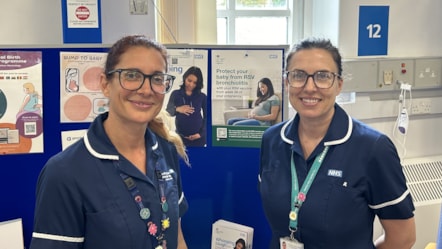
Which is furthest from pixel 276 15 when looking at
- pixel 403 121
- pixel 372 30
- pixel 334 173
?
pixel 334 173

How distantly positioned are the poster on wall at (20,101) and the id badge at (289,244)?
109cm

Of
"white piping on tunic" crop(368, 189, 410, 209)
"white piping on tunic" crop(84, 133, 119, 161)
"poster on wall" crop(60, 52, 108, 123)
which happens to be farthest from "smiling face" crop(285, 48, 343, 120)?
"poster on wall" crop(60, 52, 108, 123)

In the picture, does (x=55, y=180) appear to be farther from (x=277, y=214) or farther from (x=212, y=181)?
(x=212, y=181)

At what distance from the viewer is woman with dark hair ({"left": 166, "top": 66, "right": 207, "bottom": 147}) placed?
6.61ft

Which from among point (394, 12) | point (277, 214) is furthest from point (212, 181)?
point (394, 12)

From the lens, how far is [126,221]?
4.16 feet

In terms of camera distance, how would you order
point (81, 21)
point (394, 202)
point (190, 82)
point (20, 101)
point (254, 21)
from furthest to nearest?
point (254, 21) → point (81, 21) → point (190, 82) → point (20, 101) → point (394, 202)

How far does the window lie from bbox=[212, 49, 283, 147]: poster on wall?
Result: 0.98m

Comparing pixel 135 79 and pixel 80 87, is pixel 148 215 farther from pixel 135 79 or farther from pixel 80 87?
pixel 80 87

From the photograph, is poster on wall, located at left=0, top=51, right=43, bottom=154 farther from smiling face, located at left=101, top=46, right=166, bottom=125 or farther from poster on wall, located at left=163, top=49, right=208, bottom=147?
smiling face, located at left=101, top=46, right=166, bottom=125

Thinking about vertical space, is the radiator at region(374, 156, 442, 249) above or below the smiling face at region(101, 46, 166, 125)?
below

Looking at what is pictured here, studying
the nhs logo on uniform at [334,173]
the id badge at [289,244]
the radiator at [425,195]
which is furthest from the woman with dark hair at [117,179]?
the radiator at [425,195]

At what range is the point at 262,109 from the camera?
2.04 m

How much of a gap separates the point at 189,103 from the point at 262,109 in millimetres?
330
